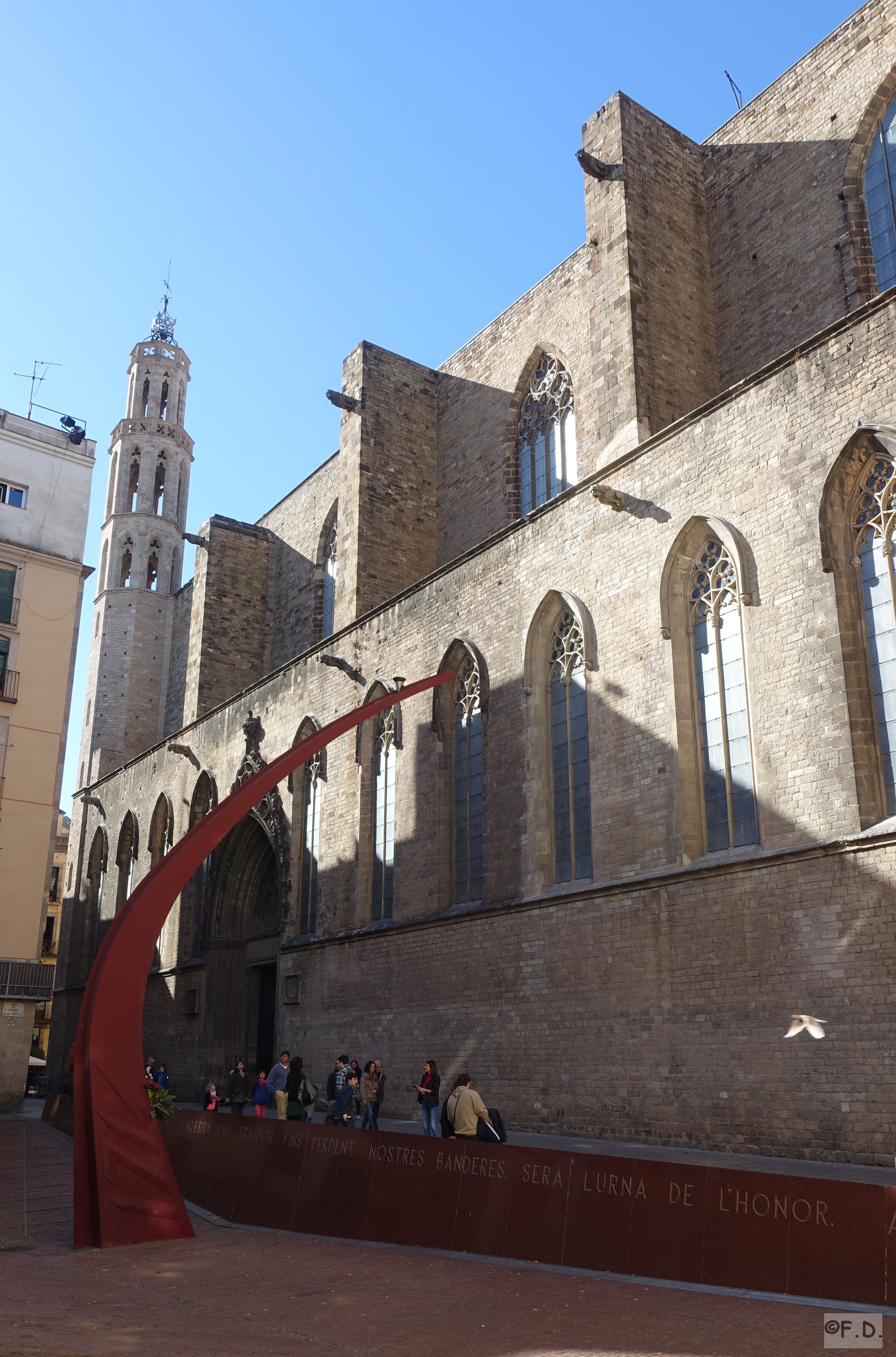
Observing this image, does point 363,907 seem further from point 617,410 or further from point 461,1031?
point 617,410

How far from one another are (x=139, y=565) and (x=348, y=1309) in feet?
102

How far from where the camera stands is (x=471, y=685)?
16.0 m

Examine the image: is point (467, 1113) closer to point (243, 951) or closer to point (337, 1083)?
point (337, 1083)

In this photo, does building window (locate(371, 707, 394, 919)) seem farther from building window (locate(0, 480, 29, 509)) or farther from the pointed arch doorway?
building window (locate(0, 480, 29, 509))

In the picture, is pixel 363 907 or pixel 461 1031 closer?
pixel 461 1031

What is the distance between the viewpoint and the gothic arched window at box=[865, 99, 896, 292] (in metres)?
15.2

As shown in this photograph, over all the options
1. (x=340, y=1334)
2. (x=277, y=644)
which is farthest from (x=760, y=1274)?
(x=277, y=644)

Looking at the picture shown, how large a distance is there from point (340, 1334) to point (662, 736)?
8008 millimetres

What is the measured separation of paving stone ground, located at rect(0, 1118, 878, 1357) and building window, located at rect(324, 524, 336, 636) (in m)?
Result: 19.2

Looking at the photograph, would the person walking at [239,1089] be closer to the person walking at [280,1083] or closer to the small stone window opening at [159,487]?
the person walking at [280,1083]

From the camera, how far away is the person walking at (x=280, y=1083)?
13.1 meters

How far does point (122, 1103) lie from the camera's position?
798 centimetres

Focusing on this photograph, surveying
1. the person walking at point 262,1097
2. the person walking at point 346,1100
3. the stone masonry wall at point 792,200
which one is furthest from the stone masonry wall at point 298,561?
the person walking at point 346,1100

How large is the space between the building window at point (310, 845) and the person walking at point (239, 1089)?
2.52 metres
